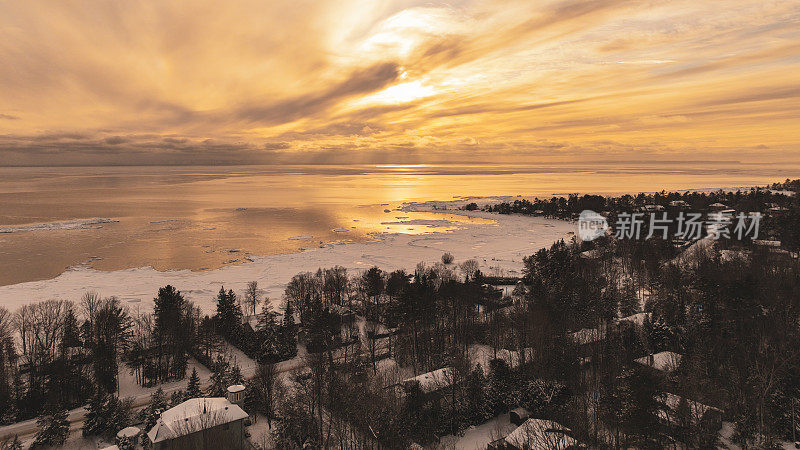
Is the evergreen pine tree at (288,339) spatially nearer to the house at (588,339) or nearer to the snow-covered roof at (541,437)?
the snow-covered roof at (541,437)

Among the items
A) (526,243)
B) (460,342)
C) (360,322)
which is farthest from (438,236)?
(460,342)

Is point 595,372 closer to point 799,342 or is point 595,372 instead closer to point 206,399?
point 799,342

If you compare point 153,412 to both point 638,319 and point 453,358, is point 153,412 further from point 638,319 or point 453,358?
point 638,319

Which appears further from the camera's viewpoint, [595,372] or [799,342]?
[595,372]

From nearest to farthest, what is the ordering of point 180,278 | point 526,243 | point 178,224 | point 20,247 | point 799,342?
point 799,342
point 180,278
point 20,247
point 526,243
point 178,224

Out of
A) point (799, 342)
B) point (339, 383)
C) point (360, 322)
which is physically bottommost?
point (360, 322)

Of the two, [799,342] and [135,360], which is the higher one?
[799,342]

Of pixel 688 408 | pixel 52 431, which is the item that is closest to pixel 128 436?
pixel 52 431
